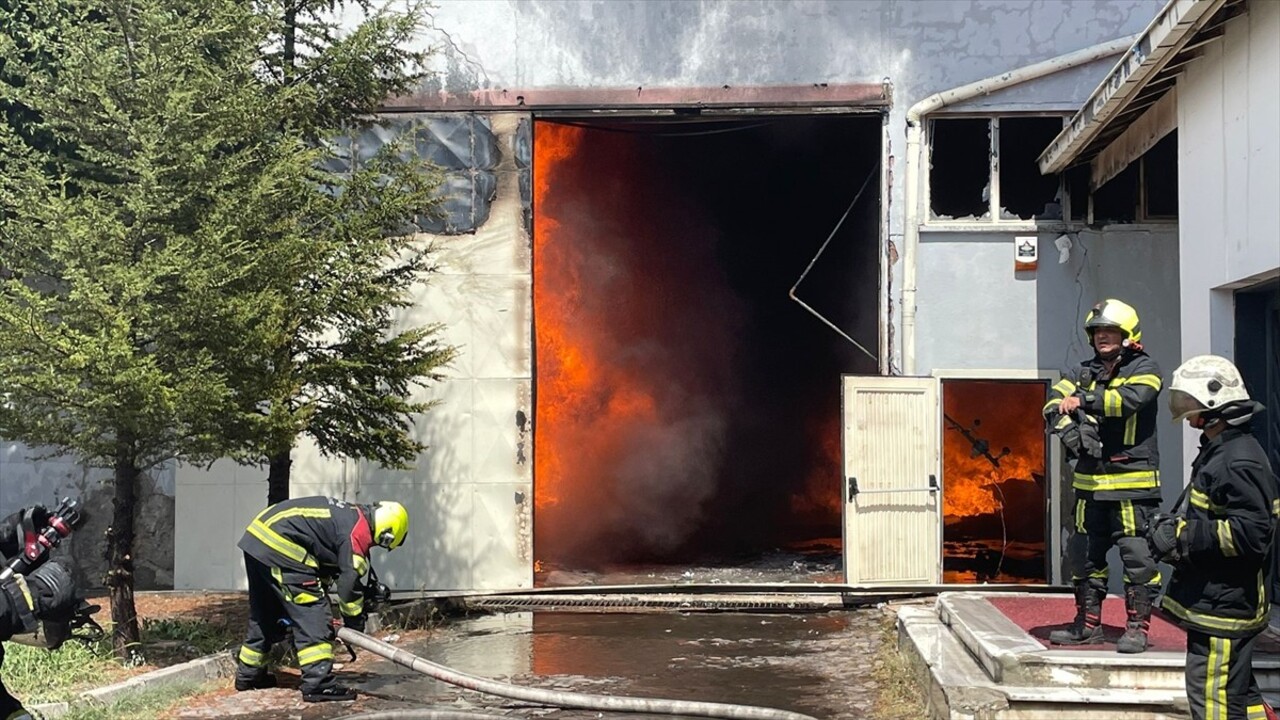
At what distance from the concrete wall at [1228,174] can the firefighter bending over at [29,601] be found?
23.8 ft

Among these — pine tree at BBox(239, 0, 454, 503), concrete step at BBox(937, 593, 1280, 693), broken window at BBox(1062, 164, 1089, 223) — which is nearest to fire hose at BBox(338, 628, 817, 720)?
concrete step at BBox(937, 593, 1280, 693)

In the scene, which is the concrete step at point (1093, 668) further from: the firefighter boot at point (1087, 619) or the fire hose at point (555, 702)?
the fire hose at point (555, 702)

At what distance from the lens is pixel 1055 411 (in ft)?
23.7

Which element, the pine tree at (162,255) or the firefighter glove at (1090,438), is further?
the pine tree at (162,255)

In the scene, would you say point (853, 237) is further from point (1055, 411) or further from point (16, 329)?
point (16, 329)

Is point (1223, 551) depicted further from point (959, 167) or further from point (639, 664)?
point (959, 167)

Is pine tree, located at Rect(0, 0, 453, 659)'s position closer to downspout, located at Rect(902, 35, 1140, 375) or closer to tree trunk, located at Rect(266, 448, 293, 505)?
tree trunk, located at Rect(266, 448, 293, 505)

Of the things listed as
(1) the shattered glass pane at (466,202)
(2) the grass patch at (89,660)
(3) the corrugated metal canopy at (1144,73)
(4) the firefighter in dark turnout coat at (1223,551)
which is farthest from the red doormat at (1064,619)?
(1) the shattered glass pane at (466,202)

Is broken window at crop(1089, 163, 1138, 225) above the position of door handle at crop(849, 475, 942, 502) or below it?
above

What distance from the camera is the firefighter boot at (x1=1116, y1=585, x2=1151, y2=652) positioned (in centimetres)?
688

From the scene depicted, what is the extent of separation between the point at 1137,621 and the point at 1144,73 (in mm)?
4751

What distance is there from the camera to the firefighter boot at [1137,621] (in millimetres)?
6879

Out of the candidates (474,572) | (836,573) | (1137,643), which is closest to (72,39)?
(474,572)

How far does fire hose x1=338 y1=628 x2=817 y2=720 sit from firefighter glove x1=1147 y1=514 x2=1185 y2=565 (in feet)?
7.17
